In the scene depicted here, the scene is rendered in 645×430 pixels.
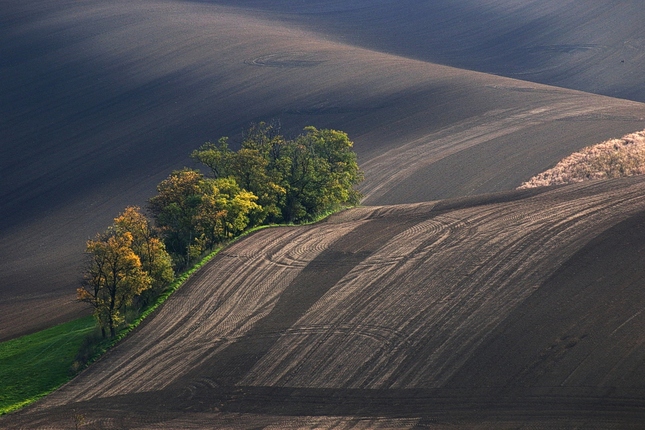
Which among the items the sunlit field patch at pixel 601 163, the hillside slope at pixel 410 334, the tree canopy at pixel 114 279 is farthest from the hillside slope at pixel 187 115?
the hillside slope at pixel 410 334

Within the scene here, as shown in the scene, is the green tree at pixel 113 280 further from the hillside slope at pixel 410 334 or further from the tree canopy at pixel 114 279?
the hillside slope at pixel 410 334

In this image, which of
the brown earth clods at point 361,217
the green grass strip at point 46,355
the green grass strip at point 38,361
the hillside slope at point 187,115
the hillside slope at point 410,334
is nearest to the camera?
the hillside slope at point 410,334

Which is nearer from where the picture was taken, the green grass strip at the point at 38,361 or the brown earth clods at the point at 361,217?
the brown earth clods at the point at 361,217

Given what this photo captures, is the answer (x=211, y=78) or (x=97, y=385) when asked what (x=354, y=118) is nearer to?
(x=211, y=78)

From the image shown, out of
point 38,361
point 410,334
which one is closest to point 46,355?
point 38,361

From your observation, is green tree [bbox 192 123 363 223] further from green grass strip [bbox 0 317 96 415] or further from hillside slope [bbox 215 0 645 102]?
hillside slope [bbox 215 0 645 102]

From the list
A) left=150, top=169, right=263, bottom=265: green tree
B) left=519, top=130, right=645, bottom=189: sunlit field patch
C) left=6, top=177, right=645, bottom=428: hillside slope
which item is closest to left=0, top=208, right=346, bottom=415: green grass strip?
left=6, top=177, right=645, bottom=428: hillside slope

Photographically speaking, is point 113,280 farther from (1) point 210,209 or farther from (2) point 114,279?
(1) point 210,209

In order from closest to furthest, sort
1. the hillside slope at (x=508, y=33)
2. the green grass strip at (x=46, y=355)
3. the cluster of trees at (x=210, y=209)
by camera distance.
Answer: the green grass strip at (x=46, y=355)
the cluster of trees at (x=210, y=209)
the hillside slope at (x=508, y=33)
